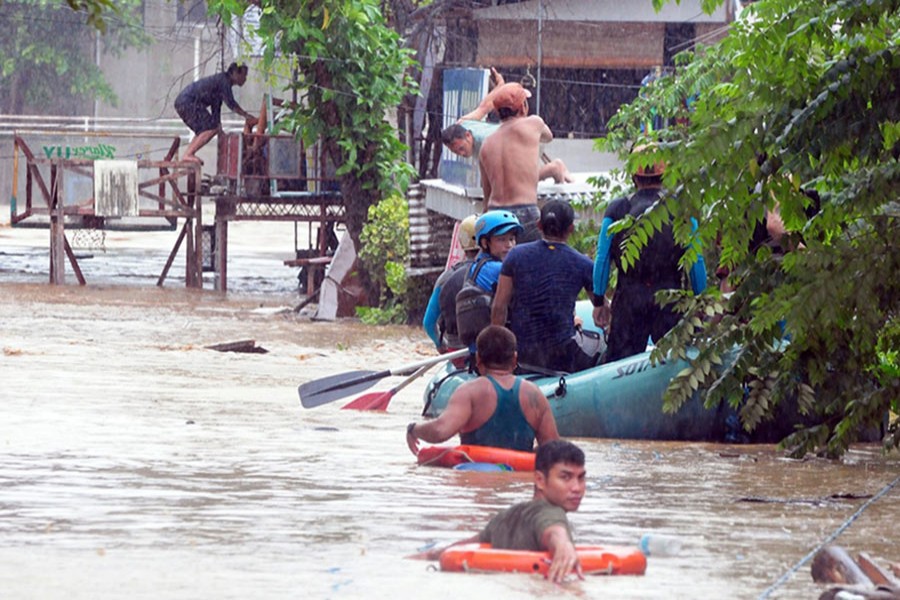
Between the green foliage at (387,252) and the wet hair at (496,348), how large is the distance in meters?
11.7

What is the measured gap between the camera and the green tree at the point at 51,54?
44.6 m

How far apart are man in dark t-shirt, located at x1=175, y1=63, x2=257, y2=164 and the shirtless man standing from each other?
11443 mm

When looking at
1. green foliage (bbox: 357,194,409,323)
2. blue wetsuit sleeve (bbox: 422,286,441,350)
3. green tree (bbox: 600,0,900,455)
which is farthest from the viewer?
green foliage (bbox: 357,194,409,323)

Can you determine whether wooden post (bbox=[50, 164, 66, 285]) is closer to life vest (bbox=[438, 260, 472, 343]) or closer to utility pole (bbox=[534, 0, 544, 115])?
utility pole (bbox=[534, 0, 544, 115])

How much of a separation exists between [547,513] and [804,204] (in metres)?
2.86

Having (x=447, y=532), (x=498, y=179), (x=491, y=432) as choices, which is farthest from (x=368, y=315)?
(x=447, y=532)

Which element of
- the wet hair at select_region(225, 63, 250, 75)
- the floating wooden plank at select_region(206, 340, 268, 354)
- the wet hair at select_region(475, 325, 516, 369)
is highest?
the wet hair at select_region(225, 63, 250, 75)

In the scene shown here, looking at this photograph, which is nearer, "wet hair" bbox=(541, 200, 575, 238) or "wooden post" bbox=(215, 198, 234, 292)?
"wet hair" bbox=(541, 200, 575, 238)

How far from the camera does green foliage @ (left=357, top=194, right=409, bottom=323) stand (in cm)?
1994

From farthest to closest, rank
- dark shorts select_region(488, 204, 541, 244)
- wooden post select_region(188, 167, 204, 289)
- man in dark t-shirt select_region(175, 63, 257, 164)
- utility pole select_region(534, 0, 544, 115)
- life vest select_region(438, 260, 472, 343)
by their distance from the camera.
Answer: wooden post select_region(188, 167, 204, 289) → man in dark t-shirt select_region(175, 63, 257, 164) → utility pole select_region(534, 0, 544, 115) → dark shorts select_region(488, 204, 541, 244) → life vest select_region(438, 260, 472, 343)

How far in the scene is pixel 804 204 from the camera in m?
7.89

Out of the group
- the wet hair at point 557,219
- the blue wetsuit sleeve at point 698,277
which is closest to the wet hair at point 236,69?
the wet hair at point 557,219

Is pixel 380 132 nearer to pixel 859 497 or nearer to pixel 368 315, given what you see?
pixel 368 315

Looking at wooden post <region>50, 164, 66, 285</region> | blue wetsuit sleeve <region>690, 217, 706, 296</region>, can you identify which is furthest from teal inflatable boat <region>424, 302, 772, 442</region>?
wooden post <region>50, 164, 66, 285</region>
